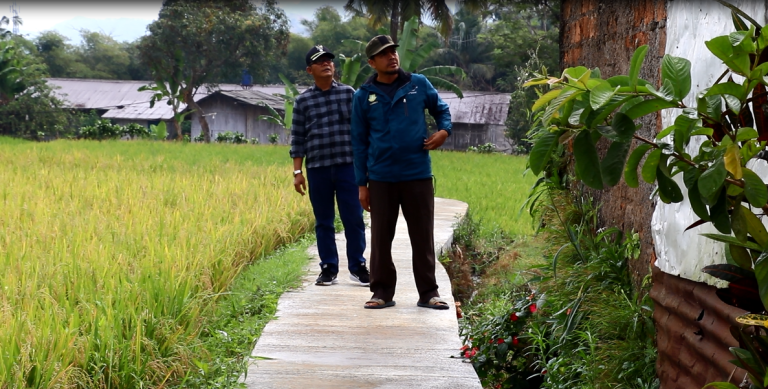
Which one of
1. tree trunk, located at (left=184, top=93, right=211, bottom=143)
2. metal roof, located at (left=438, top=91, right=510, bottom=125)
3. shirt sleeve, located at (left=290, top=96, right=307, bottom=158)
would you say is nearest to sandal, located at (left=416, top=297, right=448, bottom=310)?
shirt sleeve, located at (left=290, top=96, right=307, bottom=158)

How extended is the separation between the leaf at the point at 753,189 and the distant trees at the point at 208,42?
3028 cm

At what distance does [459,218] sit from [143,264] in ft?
16.0

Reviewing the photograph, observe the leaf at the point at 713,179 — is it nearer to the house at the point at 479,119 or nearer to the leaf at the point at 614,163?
the leaf at the point at 614,163

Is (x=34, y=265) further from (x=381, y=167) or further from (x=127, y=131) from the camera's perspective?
(x=127, y=131)

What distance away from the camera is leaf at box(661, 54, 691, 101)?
5.41ft

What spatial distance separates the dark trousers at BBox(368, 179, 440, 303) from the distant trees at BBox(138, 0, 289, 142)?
88.7 feet

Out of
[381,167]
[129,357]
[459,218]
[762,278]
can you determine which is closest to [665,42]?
[762,278]

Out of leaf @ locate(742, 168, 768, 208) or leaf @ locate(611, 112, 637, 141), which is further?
leaf @ locate(611, 112, 637, 141)

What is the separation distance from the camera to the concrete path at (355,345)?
11.8 ft

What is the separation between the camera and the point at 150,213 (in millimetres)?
7266

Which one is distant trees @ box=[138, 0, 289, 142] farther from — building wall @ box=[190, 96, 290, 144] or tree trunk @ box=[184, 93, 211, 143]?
building wall @ box=[190, 96, 290, 144]

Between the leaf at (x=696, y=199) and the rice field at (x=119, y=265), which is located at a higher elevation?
the leaf at (x=696, y=199)

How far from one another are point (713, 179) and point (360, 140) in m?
3.31

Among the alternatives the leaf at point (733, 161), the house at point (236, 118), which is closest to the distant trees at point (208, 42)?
the house at point (236, 118)
